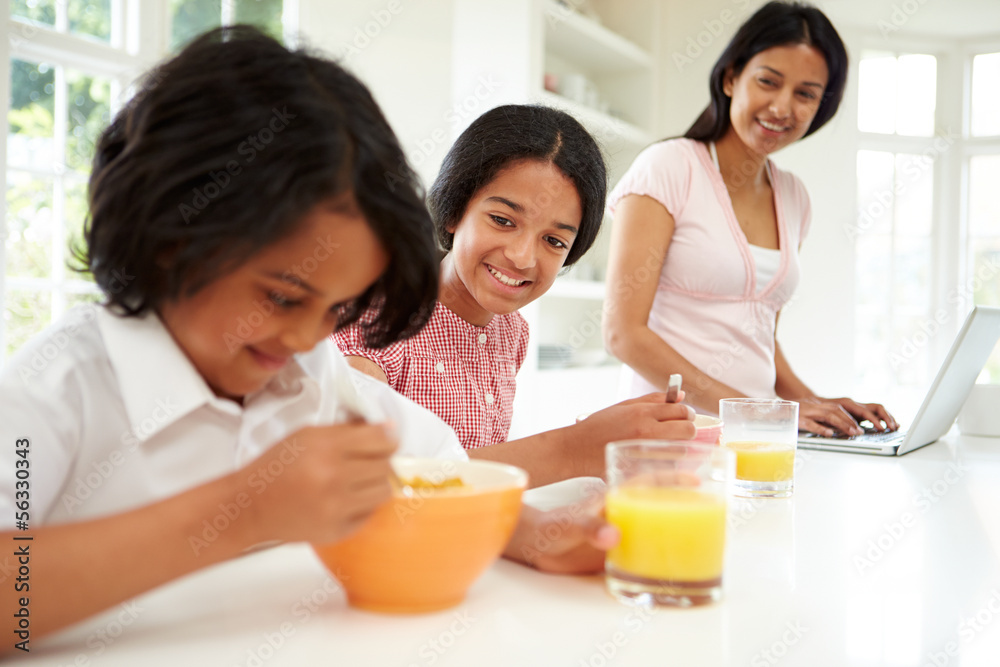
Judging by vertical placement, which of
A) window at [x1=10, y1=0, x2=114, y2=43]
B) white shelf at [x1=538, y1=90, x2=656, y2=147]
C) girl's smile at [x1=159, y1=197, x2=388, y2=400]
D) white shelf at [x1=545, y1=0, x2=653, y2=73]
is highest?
white shelf at [x1=545, y1=0, x2=653, y2=73]

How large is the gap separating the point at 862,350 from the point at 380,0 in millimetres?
3522

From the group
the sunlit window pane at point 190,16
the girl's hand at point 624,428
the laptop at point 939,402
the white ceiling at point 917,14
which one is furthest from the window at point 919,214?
the girl's hand at point 624,428

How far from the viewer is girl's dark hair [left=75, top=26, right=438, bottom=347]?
0.66 meters

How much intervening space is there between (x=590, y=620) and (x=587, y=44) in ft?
12.8

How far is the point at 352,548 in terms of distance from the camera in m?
0.59

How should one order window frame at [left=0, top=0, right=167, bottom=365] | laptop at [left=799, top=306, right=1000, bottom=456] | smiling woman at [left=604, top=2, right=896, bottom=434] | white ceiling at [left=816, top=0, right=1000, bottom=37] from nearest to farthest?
laptop at [left=799, top=306, right=1000, bottom=456]
smiling woman at [left=604, top=2, right=896, bottom=434]
window frame at [left=0, top=0, right=167, bottom=365]
white ceiling at [left=816, top=0, right=1000, bottom=37]

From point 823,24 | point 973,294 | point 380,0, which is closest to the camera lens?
point 823,24

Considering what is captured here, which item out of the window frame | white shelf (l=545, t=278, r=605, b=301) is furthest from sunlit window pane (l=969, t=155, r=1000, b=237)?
the window frame

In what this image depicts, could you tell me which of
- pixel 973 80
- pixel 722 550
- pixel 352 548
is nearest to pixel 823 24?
pixel 722 550

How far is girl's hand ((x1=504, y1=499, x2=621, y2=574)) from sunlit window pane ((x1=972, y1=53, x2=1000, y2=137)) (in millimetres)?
5372

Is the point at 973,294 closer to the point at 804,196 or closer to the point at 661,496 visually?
the point at 804,196

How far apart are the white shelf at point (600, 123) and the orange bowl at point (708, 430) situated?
2.29 metres

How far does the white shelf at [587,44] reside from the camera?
3.67m

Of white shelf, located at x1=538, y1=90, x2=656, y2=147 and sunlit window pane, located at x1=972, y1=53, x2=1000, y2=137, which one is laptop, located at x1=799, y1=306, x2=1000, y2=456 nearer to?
white shelf, located at x1=538, y1=90, x2=656, y2=147
